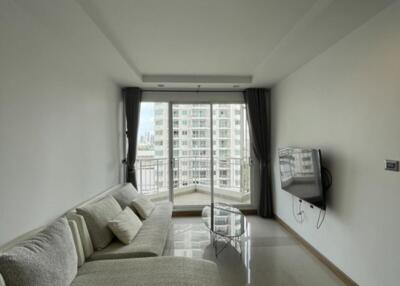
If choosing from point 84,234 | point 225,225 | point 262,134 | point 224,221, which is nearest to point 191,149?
point 262,134

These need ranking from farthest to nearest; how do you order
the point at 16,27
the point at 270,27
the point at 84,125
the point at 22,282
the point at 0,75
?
1. the point at 84,125
2. the point at 270,27
3. the point at 16,27
4. the point at 0,75
5. the point at 22,282

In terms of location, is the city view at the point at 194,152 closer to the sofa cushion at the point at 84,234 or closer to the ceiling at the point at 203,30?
the ceiling at the point at 203,30

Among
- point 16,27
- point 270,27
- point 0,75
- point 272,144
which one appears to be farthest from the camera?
point 272,144

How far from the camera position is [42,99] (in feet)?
6.31

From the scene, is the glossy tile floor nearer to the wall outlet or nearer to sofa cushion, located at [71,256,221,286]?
sofa cushion, located at [71,256,221,286]

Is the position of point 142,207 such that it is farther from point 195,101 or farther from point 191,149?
point 195,101

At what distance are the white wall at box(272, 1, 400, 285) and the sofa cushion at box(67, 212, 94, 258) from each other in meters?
2.47

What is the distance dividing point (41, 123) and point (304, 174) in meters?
2.75

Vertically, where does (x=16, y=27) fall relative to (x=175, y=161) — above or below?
above

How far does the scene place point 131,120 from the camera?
4.16 m

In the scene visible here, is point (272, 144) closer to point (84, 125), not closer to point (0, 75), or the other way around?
point (84, 125)

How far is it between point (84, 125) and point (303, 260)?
10.2 ft

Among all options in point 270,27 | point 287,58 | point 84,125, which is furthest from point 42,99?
point 287,58

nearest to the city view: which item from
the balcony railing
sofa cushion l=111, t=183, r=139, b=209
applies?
the balcony railing
